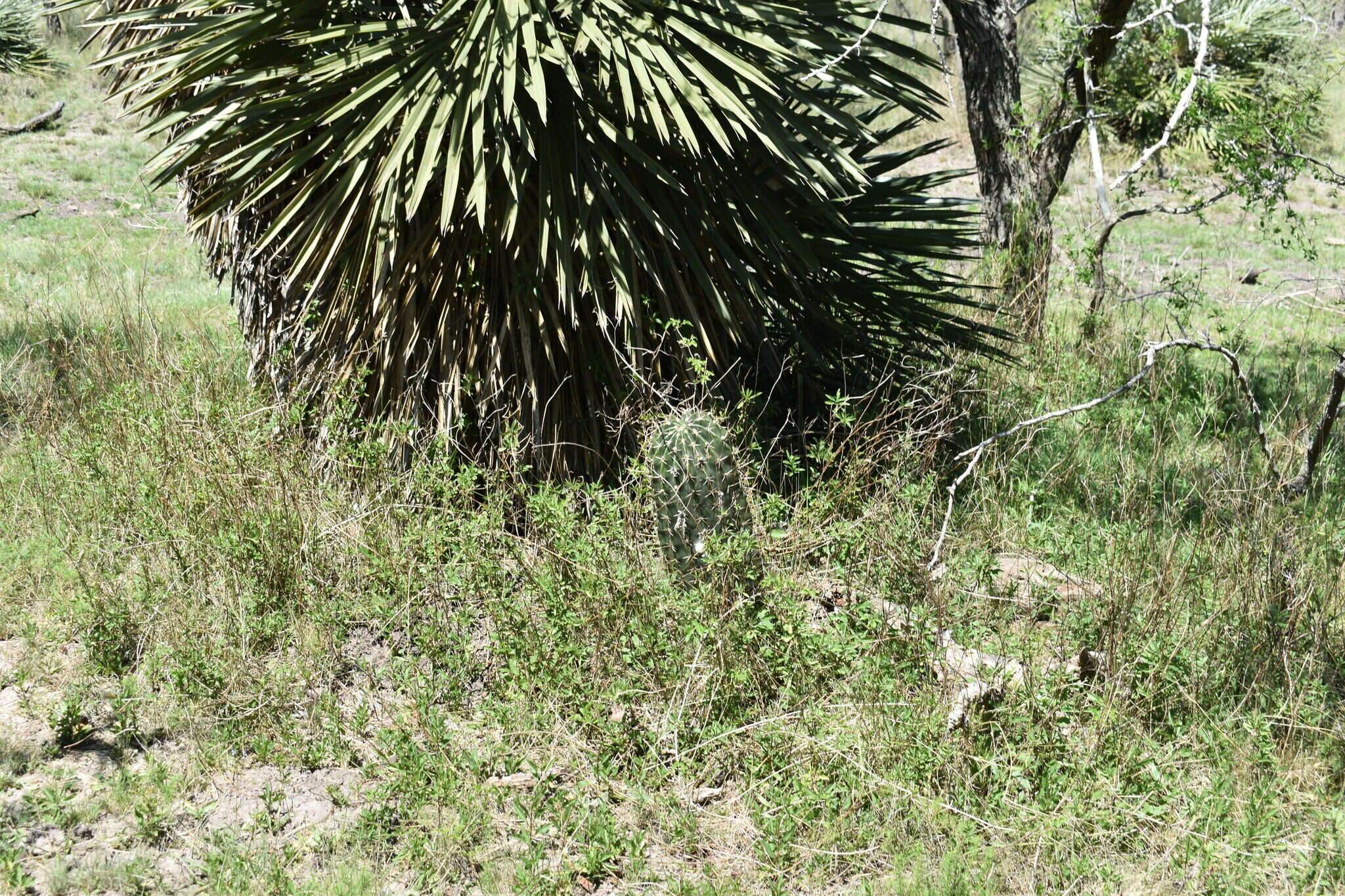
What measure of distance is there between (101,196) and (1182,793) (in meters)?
11.8

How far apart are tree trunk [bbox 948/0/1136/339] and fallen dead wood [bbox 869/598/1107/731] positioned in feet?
10.2

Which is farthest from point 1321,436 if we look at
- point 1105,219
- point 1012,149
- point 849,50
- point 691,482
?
point 1012,149

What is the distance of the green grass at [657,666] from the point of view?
2930mm

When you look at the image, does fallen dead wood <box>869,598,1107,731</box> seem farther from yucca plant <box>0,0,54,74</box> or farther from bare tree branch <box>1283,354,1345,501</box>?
yucca plant <box>0,0,54,74</box>

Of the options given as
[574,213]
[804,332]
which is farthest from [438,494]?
[804,332]

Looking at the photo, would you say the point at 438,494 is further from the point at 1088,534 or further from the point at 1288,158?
the point at 1288,158

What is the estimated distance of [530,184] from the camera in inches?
170

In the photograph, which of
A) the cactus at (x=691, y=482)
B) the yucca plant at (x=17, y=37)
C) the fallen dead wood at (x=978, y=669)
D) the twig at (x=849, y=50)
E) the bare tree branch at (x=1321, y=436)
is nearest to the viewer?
the fallen dead wood at (x=978, y=669)

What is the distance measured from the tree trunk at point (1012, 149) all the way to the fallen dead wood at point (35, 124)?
12.6 meters

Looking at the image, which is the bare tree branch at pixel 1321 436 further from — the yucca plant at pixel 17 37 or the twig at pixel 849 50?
the yucca plant at pixel 17 37

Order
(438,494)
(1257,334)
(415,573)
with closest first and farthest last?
(415,573)
(438,494)
(1257,334)

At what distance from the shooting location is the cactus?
3.85m

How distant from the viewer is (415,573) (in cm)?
401

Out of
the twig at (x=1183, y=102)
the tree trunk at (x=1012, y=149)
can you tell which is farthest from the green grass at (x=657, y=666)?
the tree trunk at (x=1012, y=149)
